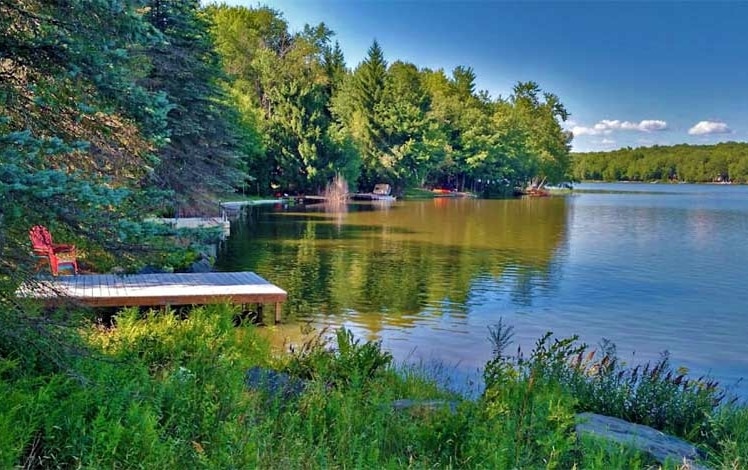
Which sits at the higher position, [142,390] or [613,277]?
[142,390]

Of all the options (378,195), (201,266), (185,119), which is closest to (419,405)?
(201,266)

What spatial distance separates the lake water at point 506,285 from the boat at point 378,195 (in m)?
22.7

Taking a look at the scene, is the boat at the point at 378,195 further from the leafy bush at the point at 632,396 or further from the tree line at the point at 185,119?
the leafy bush at the point at 632,396

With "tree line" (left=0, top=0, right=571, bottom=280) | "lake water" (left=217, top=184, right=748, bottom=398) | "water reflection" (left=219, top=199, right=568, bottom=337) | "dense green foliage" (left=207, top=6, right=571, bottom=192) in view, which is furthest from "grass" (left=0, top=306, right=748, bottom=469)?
"dense green foliage" (left=207, top=6, right=571, bottom=192)

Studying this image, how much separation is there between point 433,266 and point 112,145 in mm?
14329

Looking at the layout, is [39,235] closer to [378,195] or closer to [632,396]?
[632,396]

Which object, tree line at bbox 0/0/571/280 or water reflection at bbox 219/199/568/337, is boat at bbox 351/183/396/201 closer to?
tree line at bbox 0/0/571/280

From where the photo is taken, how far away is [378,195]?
5612 centimetres

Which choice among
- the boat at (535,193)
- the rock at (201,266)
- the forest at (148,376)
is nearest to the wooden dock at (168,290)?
the forest at (148,376)

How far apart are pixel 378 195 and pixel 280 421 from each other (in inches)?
2047

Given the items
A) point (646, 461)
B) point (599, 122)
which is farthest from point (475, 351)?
point (599, 122)

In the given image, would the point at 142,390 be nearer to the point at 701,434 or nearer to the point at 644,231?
the point at 701,434

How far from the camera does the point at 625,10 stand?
58906 mm

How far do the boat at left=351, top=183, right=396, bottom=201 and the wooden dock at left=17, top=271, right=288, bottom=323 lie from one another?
1690 inches
